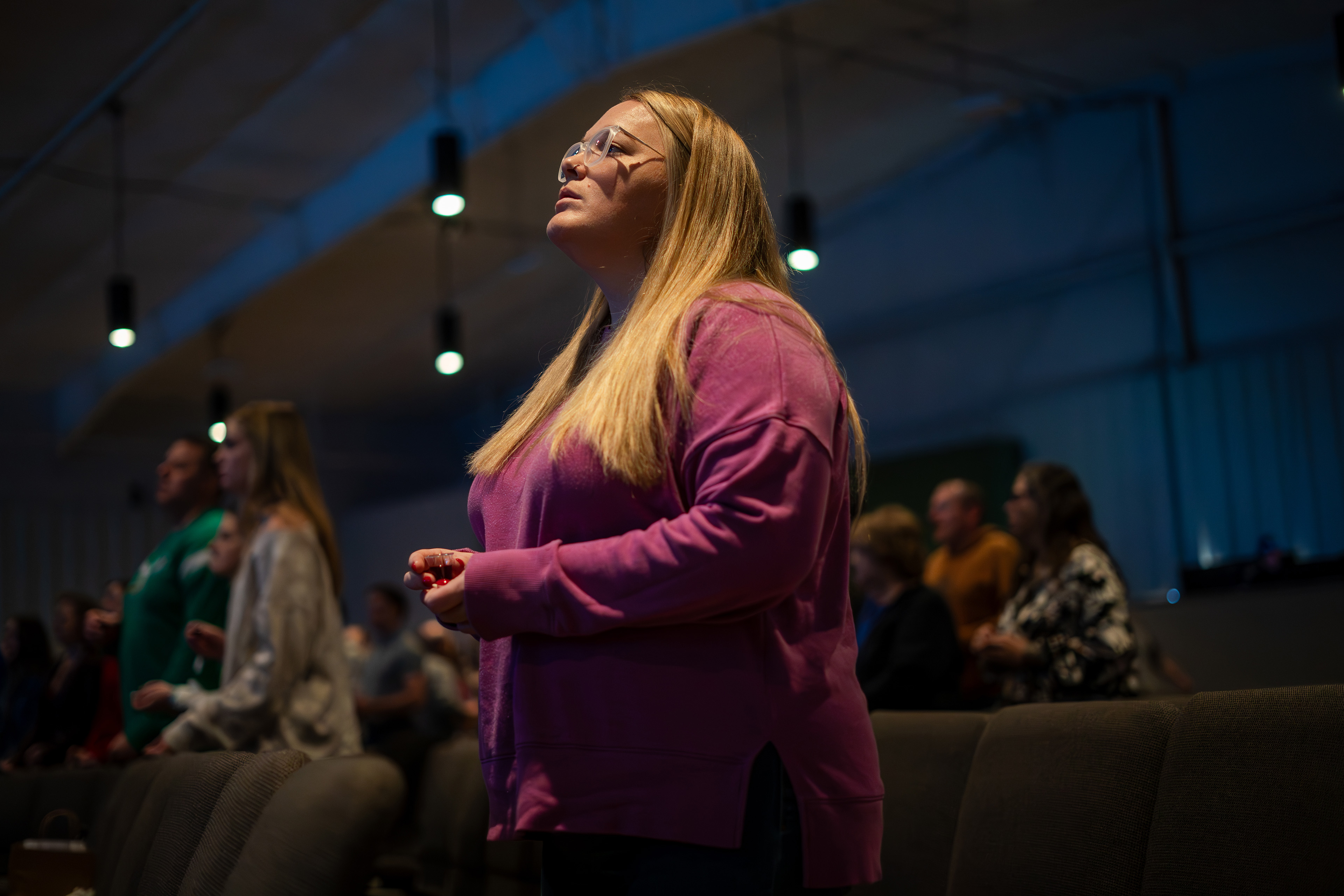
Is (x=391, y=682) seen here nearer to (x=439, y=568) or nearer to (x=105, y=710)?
(x=105, y=710)

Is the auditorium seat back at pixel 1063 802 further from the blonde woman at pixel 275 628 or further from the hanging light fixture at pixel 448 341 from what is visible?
the hanging light fixture at pixel 448 341

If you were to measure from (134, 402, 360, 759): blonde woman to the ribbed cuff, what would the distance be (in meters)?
1.73

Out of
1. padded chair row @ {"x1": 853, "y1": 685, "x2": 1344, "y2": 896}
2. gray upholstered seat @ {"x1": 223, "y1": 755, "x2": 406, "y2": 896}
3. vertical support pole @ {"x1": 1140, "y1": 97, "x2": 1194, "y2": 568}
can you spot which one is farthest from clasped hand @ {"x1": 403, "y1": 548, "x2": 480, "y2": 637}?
vertical support pole @ {"x1": 1140, "y1": 97, "x2": 1194, "y2": 568}

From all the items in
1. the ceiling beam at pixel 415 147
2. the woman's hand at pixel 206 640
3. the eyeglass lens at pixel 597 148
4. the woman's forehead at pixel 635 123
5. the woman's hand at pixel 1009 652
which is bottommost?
the woman's hand at pixel 1009 652

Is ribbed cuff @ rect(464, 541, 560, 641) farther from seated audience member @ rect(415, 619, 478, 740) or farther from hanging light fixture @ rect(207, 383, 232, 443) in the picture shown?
hanging light fixture @ rect(207, 383, 232, 443)

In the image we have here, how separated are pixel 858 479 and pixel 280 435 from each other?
1924 mm

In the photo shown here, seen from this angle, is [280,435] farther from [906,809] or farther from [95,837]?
[906,809]

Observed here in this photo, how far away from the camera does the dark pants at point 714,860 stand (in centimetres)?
109

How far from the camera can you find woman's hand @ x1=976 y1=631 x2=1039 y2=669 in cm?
309

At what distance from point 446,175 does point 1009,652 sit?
3438 mm

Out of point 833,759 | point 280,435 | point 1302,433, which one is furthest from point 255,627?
point 1302,433

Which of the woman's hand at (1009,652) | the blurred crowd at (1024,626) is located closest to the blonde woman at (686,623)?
the blurred crowd at (1024,626)

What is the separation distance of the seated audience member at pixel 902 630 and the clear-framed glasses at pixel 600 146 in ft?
6.60

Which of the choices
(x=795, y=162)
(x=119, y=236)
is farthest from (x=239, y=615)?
(x=795, y=162)
